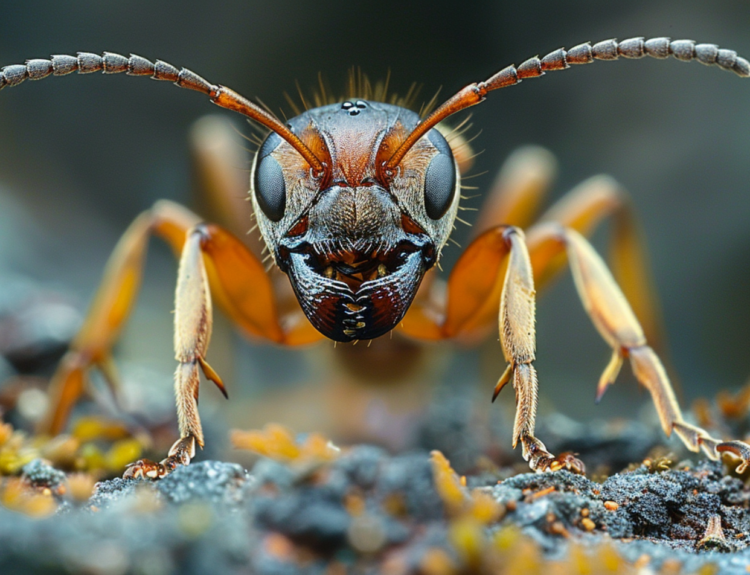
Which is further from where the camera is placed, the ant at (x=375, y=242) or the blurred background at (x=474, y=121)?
the blurred background at (x=474, y=121)

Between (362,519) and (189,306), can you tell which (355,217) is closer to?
(189,306)

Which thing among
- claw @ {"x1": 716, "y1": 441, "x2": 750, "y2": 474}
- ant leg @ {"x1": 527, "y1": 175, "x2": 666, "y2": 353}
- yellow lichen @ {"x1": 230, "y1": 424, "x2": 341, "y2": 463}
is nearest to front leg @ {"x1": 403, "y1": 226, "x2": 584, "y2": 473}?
claw @ {"x1": 716, "y1": 441, "x2": 750, "y2": 474}

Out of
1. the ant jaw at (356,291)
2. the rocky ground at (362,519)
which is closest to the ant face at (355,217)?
the ant jaw at (356,291)

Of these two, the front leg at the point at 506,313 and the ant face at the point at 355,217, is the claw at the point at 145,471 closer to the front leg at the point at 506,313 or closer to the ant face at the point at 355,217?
the ant face at the point at 355,217

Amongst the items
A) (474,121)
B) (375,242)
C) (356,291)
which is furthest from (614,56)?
(474,121)

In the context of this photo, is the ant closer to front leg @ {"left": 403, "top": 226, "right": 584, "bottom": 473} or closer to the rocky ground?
front leg @ {"left": 403, "top": 226, "right": 584, "bottom": 473}

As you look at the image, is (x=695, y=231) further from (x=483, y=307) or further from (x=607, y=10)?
(x=483, y=307)
